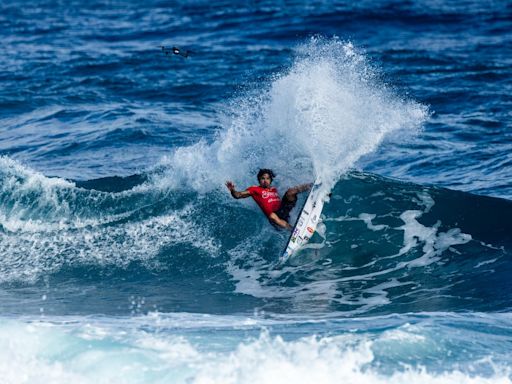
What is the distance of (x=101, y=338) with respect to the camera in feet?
35.4

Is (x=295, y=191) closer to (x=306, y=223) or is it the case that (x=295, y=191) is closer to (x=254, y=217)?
(x=306, y=223)

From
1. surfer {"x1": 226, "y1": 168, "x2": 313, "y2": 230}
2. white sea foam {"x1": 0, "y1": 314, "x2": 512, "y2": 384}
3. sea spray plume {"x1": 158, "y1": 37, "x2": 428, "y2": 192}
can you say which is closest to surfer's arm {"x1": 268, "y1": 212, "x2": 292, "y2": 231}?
surfer {"x1": 226, "y1": 168, "x2": 313, "y2": 230}

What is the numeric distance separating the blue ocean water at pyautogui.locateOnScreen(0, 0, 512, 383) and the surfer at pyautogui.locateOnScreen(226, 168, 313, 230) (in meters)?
0.52

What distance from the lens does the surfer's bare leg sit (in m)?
15.5

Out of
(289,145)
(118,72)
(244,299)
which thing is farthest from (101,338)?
(118,72)

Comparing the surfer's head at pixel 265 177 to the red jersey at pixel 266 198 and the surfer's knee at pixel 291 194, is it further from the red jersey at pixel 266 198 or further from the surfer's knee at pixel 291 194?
the surfer's knee at pixel 291 194

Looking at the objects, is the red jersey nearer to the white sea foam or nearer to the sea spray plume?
the sea spray plume

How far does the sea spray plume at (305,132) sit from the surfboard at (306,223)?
1.84 ft

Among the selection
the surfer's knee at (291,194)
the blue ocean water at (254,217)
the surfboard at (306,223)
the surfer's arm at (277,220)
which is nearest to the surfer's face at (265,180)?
the surfer's knee at (291,194)

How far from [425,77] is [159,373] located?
18.3 m

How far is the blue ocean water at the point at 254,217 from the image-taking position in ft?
34.0

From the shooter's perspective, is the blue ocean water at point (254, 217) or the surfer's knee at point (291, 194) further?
the surfer's knee at point (291, 194)

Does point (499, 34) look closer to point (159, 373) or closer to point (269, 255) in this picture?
point (269, 255)

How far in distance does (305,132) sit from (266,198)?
2.25 meters
